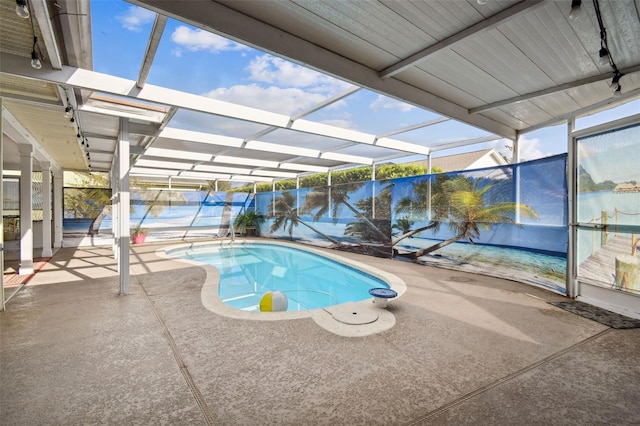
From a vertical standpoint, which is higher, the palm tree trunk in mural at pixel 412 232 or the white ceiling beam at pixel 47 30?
the white ceiling beam at pixel 47 30

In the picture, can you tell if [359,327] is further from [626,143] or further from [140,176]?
[140,176]

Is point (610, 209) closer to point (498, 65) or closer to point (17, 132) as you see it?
point (498, 65)

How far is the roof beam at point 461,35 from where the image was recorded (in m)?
2.21

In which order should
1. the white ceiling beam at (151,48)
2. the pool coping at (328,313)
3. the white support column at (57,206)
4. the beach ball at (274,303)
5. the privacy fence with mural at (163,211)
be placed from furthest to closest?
the privacy fence with mural at (163,211), the white support column at (57,206), the beach ball at (274,303), the pool coping at (328,313), the white ceiling beam at (151,48)

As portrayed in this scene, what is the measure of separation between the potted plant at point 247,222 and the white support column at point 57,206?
20.5 feet

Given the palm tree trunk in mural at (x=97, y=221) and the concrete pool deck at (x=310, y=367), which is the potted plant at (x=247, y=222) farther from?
the concrete pool deck at (x=310, y=367)

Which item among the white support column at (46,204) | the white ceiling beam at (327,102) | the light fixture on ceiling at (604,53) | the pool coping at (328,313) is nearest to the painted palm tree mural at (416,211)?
the pool coping at (328,313)

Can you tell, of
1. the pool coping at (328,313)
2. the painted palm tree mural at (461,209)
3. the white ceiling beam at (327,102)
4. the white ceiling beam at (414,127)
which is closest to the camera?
the pool coping at (328,313)

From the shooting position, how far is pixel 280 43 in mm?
2582

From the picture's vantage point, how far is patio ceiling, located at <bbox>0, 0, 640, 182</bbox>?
2.29 meters

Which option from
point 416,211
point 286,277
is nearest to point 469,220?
point 416,211

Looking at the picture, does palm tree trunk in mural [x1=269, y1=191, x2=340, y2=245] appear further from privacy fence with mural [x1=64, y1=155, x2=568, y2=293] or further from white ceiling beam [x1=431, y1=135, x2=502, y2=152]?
white ceiling beam [x1=431, y1=135, x2=502, y2=152]

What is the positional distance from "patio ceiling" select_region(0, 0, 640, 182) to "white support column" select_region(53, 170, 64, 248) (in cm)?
491

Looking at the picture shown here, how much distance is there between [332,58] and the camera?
9.61 feet
